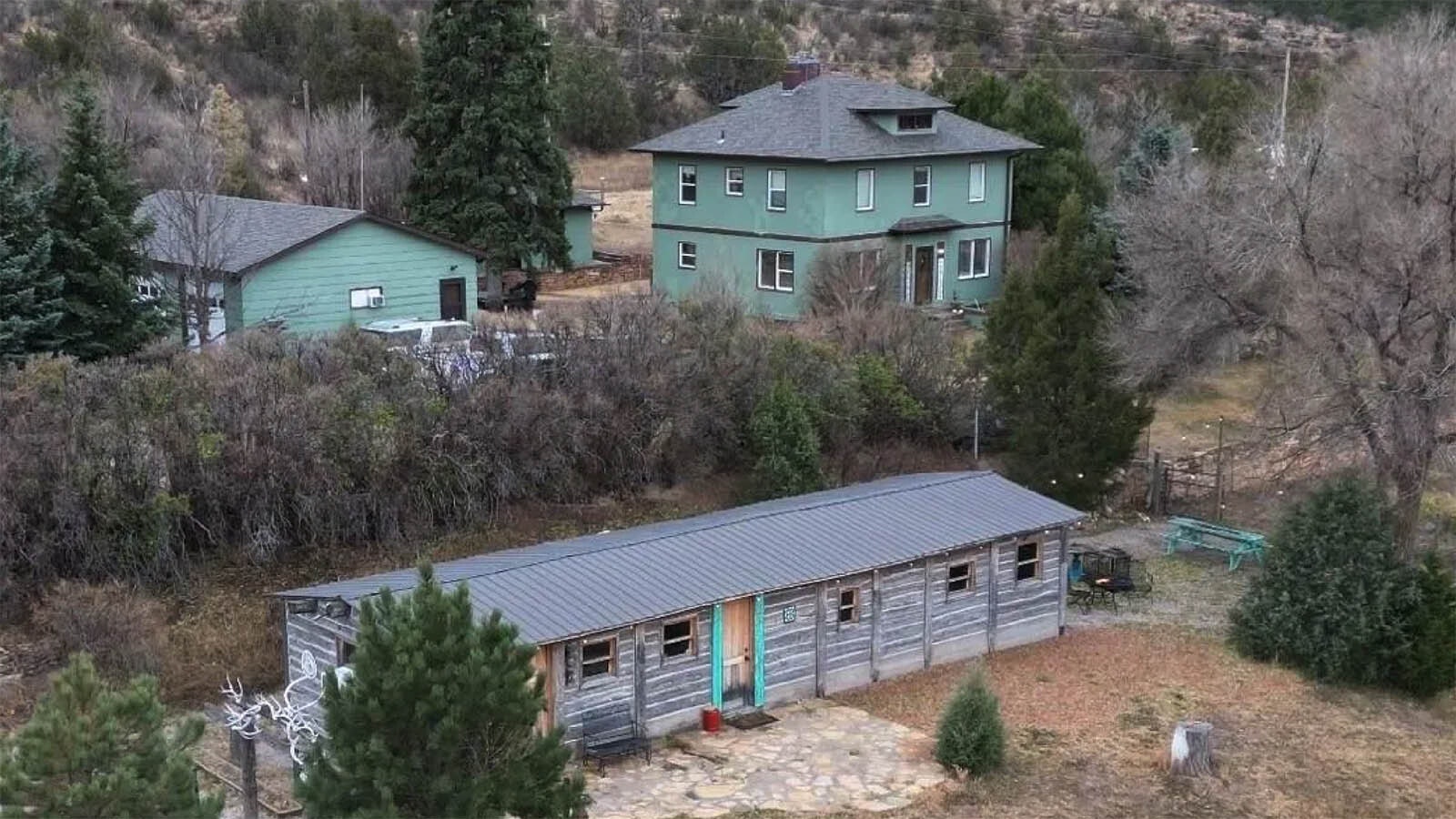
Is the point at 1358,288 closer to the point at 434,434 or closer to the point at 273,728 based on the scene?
the point at 434,434

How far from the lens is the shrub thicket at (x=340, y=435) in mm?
22141

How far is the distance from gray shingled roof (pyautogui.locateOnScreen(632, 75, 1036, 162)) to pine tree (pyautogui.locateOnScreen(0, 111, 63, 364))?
1967cm

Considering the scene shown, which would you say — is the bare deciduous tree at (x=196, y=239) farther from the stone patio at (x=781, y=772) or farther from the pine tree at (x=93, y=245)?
the stone patio at (x=781, y=772)

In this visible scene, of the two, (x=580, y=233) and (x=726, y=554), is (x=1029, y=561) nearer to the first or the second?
(x=726, y=554)

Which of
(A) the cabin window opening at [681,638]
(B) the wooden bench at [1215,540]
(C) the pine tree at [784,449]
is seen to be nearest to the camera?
(A) the cabin window opening at [681,638]

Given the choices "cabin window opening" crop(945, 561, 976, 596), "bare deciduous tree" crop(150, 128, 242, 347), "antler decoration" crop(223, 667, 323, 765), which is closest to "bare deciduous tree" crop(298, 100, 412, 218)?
"bare deciduous tree" crop(150, 128, 242, 347)

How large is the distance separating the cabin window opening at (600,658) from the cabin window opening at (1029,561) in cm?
733

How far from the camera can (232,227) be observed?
118 feet

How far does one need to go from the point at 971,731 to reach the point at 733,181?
26.8 m

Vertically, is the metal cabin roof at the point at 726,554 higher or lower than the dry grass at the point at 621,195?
lower

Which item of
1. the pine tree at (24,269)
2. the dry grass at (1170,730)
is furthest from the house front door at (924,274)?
the pine tree at (24,269)

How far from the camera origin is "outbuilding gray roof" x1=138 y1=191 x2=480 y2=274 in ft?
109

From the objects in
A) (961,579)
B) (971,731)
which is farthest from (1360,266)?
(971,731)

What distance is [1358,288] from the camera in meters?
24.4
